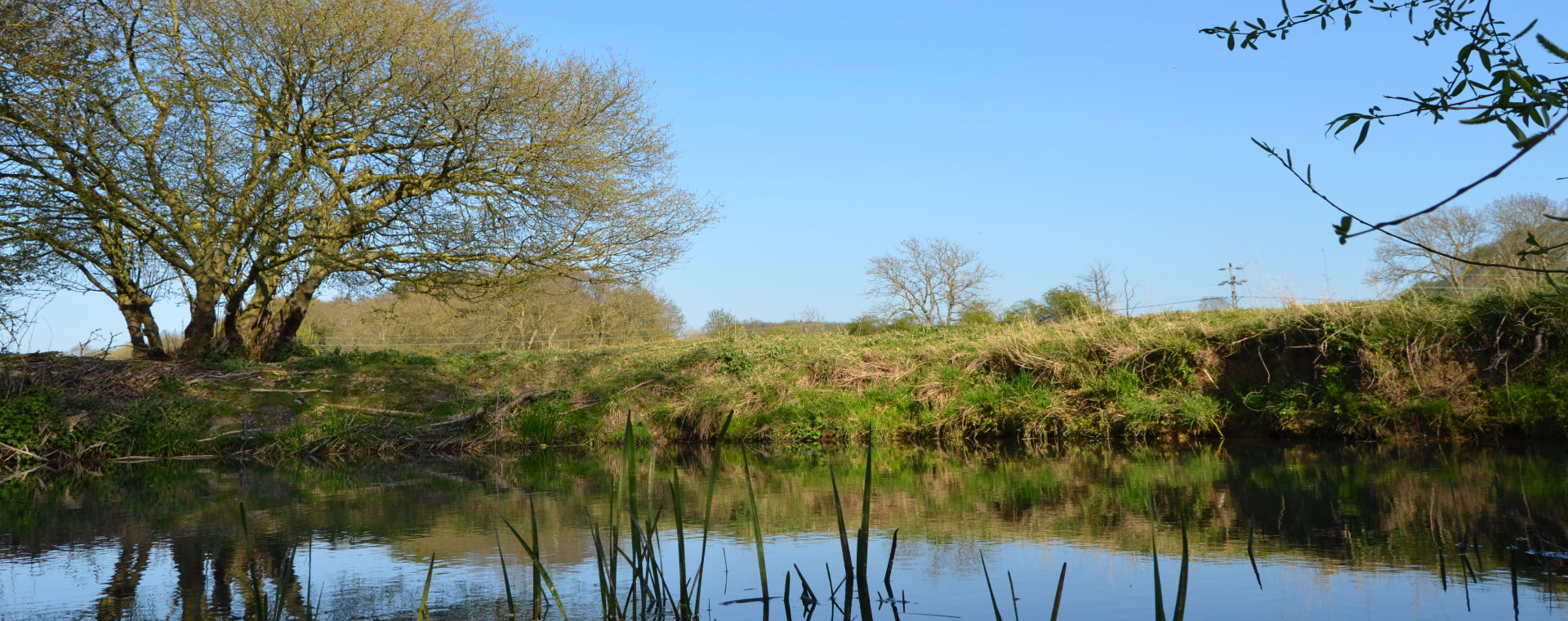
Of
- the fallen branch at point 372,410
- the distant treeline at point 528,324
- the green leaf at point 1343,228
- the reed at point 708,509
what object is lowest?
the reed at point 708,509

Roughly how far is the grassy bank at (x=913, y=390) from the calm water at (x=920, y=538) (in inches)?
57.2

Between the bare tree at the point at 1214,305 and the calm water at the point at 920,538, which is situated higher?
the bare tree at the point at 1214,305

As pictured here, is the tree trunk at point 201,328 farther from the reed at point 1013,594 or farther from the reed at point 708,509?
the reed at point 1013,594

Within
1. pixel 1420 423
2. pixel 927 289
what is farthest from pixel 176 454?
pixel 927 289

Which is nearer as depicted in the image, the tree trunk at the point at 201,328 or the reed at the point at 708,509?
the reed at the point at 708,509

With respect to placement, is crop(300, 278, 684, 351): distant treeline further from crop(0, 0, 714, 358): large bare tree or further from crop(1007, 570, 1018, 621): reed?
crop(1007, 570, 1018, 621): reed

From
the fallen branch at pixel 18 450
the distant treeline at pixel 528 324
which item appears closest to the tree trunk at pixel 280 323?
the fallen branch at pixel 18 450

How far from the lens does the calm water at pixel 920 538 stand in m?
4.43

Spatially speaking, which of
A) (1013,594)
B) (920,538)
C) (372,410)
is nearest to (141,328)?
(372,410)

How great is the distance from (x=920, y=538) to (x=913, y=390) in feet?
28.1

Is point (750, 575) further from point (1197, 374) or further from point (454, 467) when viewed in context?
point (1197, 374)

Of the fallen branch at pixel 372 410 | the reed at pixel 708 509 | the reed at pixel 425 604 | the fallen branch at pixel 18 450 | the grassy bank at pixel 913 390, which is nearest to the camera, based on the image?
the reed at pixel 708 509

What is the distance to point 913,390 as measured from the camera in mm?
14570

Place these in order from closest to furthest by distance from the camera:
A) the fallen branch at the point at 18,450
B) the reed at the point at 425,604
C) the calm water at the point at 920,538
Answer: the reed at the point at 425,604, the calm water at the point at 920,538, the fallen branch at the point at 18,450
